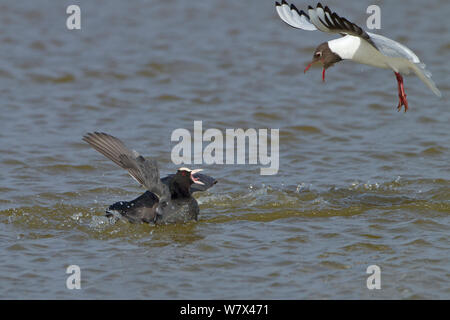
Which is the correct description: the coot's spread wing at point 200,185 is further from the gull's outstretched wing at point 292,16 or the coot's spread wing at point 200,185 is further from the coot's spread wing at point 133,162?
the gull's outstretched wing at point 292,16

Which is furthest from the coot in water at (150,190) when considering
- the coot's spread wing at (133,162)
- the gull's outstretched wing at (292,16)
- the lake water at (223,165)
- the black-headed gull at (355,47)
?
the gull's outstretched wing at (292,16)

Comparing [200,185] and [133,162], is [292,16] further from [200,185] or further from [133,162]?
[133,162]

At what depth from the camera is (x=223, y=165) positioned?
31.2ft

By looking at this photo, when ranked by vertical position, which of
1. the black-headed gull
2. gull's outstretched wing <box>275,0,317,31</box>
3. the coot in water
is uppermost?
gull's outstretched wing <box>275,0,317,31</box>

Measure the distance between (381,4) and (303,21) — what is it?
8953 mm

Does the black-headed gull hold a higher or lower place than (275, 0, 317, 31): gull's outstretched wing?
lower

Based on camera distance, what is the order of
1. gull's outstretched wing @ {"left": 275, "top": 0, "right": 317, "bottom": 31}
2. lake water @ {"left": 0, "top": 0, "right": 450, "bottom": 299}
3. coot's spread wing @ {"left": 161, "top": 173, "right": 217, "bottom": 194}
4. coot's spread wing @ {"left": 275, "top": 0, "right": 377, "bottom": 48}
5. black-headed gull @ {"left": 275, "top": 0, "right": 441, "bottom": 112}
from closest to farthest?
lake water @ {"left": 0, "top": 0, "right": 450, "bottom": 299} < coot's spread wing @ {"left": 275, "top": 0, "right": 377, "bottom": 48} < black-headed gull @ {"left": 275, "top": 0, "right": 441, "bottom": 112} < coot's spread wing @ {"left": 161, "top": 173, "right": 217, "bottom": 194} < gull's outstretched wing @ {"left": 275, "top": 0, "right": 317, "bottom": 31}

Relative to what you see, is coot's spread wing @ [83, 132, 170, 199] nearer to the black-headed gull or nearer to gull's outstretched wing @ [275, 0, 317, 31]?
the black-headed gull

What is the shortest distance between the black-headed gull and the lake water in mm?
1336

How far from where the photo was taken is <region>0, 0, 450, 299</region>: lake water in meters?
6.41

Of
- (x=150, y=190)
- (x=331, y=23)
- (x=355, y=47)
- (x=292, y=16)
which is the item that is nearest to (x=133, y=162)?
(x=150, y=190)

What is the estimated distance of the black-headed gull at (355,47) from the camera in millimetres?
7254

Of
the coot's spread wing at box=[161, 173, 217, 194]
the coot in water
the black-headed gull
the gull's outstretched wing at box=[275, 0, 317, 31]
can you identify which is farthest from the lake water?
the gull's outstretched wing at box=[275, 0, 317, 31]
